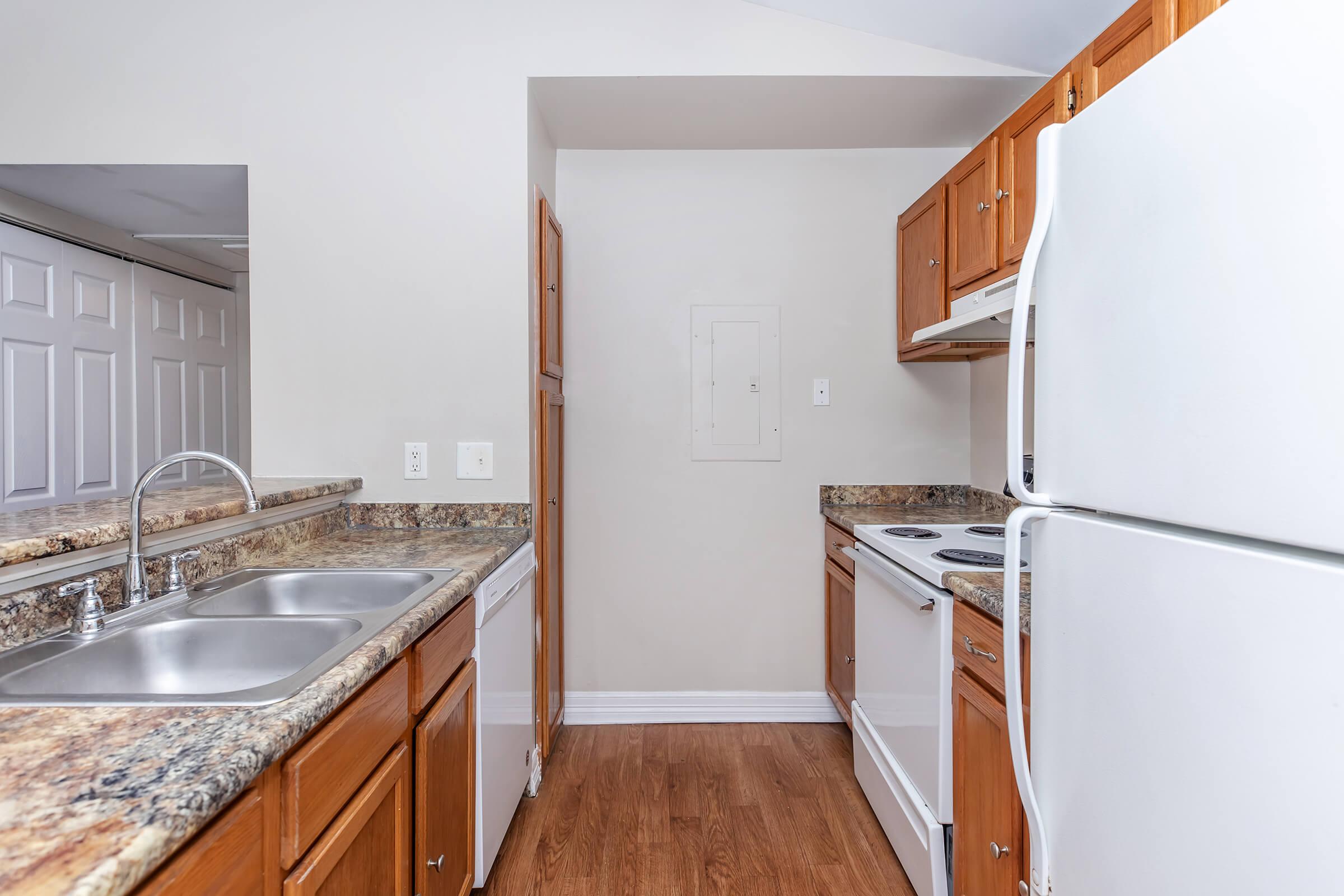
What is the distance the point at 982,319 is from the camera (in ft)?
5.65

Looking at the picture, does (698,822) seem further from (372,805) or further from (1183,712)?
(1183,712)

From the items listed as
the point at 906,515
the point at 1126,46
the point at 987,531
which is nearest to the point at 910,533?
the point at 987,531

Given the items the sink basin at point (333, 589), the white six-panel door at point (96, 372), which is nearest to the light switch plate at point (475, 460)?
the sink basin at point (333, 589)

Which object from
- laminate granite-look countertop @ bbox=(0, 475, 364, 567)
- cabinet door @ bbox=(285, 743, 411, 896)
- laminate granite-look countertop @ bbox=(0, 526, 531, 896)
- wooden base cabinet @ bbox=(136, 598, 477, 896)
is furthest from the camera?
laminate granite-look countertop @ bbox=(0, 475, 364, 567)

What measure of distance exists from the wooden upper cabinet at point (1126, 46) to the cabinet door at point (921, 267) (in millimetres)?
714

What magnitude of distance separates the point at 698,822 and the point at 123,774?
67.8 inches

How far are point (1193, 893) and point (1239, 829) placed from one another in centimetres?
11

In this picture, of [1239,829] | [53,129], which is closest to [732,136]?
[53,129]

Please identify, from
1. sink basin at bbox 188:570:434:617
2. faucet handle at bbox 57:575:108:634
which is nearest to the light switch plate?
sink basin at bbox 188:570:434:617

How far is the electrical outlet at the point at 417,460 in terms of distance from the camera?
2.10 metres

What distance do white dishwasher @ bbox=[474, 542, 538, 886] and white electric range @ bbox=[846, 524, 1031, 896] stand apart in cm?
103

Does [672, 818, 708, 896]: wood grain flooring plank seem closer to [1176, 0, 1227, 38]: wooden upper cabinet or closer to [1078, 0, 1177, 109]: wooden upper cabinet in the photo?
[1078, 0, 1177, 109]: wooden upper cabinet

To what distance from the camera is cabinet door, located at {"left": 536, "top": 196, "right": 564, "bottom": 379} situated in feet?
7.31

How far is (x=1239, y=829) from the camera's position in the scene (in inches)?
23.2
